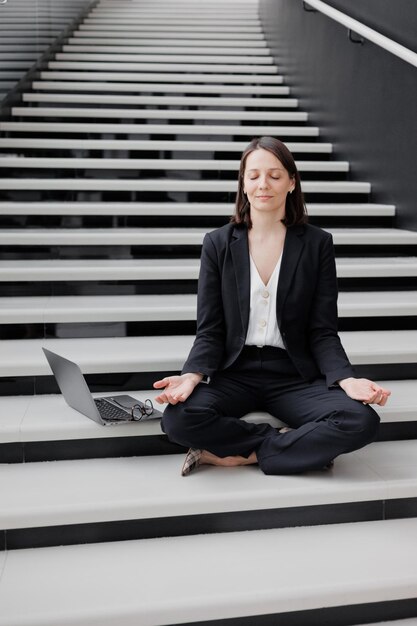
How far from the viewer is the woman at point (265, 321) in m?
2.14

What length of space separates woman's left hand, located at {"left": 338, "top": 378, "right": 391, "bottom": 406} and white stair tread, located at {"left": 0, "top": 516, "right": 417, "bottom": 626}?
40cm

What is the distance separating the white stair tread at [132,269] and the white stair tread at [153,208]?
364 millimetres

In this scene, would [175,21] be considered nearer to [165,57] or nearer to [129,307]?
[165,57]

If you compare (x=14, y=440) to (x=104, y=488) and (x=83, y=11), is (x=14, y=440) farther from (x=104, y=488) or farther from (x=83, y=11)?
(x=83, y=11)

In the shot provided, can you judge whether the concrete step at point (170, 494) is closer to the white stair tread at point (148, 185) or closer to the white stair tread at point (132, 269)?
the white stair tread at point (132, 269)

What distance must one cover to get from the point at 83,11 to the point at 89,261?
4761 mm

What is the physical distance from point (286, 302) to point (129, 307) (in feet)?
2.73

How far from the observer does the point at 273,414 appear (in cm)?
230

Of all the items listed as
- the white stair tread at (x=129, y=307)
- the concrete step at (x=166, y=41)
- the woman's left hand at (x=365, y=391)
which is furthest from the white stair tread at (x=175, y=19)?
the woman's left hand at (x=365, y=391)

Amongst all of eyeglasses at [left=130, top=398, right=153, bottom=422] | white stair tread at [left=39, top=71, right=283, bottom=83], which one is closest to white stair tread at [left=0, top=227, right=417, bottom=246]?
eyeglasses at [left=130, top=398, right=153, bottom=422]

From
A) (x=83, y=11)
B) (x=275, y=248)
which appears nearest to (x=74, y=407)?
(x=275, y=248)

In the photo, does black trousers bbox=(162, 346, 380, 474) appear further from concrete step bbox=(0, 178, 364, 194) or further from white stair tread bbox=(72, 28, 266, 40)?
white stair tread bbox=(72, 28, 266, 40)

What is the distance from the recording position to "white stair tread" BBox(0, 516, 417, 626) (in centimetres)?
165

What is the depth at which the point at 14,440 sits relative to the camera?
218 centimetres
